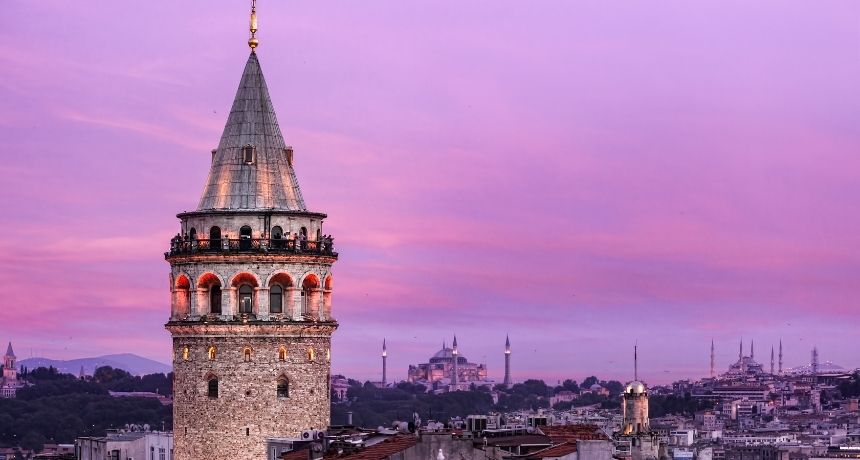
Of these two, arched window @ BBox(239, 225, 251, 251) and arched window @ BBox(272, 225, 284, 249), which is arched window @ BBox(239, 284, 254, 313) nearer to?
arched window @ BBox(239, 225, 251, 251)

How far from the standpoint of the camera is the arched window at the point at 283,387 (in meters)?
61.5

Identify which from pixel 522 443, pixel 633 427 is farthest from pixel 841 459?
pixel 522 443

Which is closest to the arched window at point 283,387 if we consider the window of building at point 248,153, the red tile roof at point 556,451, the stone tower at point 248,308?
the stone tower at point 248,308

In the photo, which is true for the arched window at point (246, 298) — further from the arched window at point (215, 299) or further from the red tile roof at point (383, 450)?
the red tile roof at point (383, 450)

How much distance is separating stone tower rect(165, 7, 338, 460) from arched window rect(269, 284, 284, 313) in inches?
0.9

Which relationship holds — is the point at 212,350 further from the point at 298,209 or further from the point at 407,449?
the point at 407,449

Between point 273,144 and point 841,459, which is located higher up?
point 273,144

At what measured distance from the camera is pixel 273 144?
62.5 meters

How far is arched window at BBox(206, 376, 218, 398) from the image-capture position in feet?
202

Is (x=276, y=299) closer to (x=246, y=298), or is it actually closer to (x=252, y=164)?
(x=246, y=298)

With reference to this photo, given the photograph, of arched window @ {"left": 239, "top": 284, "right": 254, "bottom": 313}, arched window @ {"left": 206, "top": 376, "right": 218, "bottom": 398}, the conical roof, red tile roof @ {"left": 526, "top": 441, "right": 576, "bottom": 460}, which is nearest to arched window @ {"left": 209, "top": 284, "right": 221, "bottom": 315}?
arched window @ {"left": 239, "top": 284, "right": 254, "bottom": 313}

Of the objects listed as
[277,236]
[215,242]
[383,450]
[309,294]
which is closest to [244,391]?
[309,294]

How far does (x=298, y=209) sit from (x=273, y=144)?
1590 millimetres

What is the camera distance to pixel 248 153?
6225 cm
